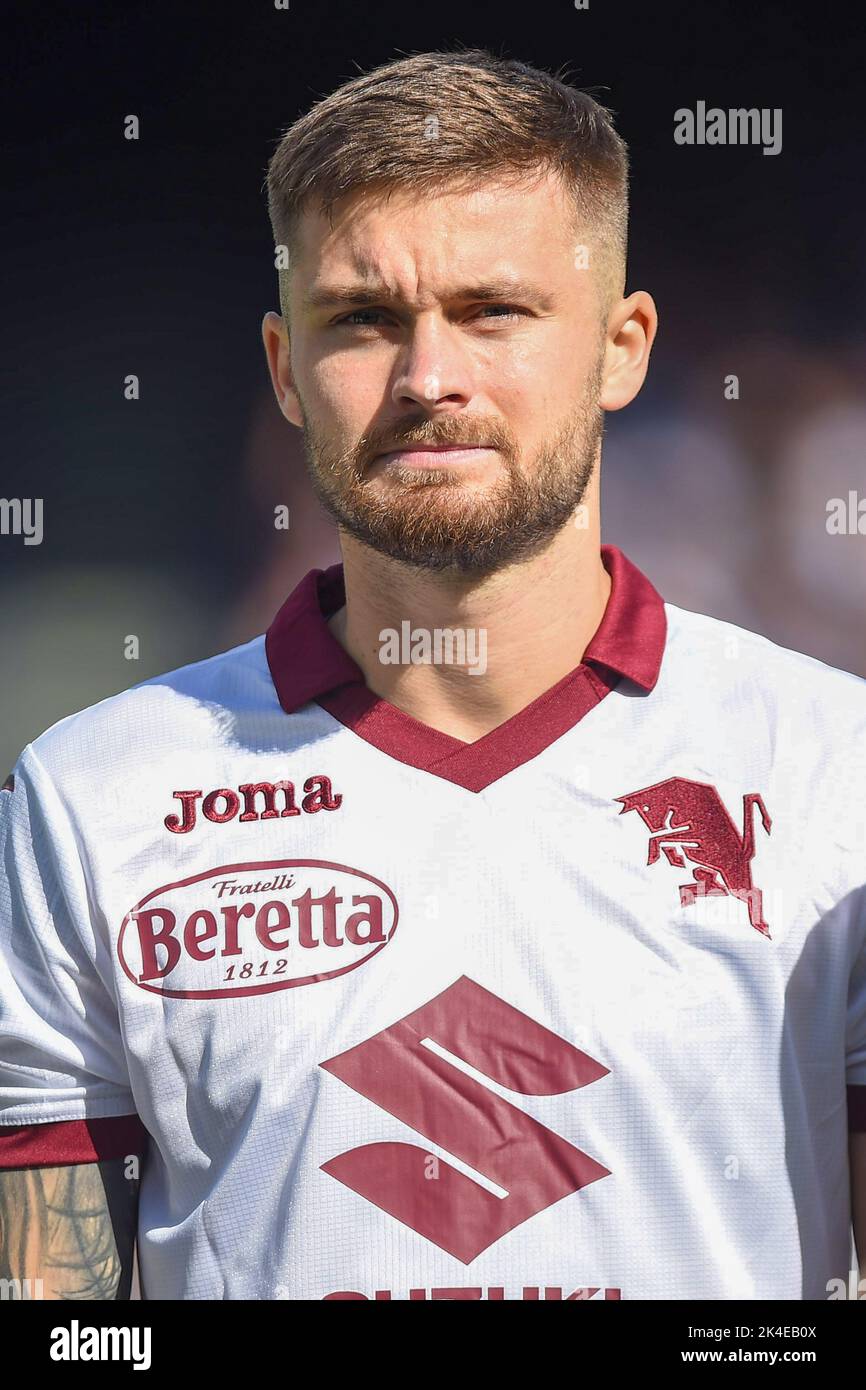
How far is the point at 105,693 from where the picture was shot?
2.37 metres

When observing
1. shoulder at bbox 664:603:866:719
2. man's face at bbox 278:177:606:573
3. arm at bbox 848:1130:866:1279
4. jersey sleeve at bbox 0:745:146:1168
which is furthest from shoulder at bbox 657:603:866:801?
jersey sleeve at bbox 0:745:146:1168

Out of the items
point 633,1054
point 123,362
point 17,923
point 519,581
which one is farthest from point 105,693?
point 633,1054

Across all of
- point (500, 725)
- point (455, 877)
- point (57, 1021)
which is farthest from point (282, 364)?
point (57, 1021)

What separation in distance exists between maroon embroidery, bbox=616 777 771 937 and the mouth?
14.8 inches

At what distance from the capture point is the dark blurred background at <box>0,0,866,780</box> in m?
2.21

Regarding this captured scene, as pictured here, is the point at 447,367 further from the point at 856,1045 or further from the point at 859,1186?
the point at 859,1186

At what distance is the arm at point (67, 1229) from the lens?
141cm

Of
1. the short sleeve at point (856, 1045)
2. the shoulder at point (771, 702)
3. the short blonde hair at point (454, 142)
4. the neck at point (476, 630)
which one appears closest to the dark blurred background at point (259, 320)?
the short blonde hair at point (454, 142)

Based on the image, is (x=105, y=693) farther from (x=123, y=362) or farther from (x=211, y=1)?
(x=211, y=1)

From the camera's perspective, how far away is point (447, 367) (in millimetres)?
1312

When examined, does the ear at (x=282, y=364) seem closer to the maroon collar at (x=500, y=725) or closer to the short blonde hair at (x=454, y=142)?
the short blonde hair at (x=454, y=142)

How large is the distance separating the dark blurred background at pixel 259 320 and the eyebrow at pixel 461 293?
1000 millimetres

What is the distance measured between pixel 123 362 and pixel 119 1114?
152cm

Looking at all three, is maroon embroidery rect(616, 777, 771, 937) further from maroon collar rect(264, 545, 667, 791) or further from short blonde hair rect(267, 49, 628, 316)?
short blonde hair rect(267, 49, 628, 316)
